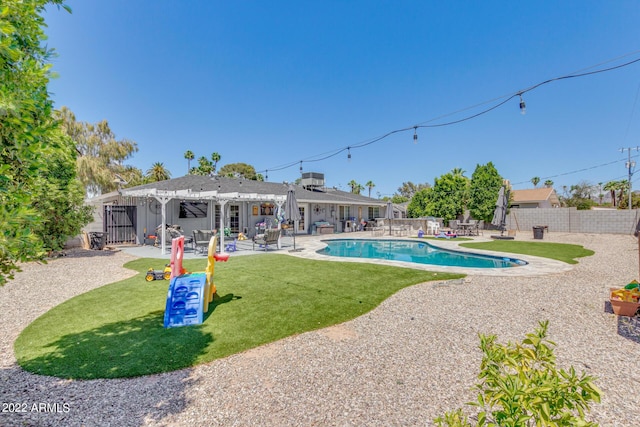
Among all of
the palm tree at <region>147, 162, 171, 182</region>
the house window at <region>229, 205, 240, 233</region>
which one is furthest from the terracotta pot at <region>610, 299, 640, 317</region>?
the palm tree at <region>147, 162, 171, 182</region>

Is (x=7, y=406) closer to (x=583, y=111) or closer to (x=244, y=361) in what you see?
(x=244, y=361)

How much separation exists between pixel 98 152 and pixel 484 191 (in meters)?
41.4

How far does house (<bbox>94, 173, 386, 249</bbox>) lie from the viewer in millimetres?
13973

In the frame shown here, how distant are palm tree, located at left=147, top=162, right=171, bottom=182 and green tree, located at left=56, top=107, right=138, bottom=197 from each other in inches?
144

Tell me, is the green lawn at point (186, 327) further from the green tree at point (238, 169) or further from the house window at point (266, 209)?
the green tree at point (238, 169)

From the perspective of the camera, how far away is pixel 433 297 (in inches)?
253

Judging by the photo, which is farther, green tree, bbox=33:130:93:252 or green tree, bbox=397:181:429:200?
green tree, bbox=397:181:429:200

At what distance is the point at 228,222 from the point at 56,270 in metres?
9.67

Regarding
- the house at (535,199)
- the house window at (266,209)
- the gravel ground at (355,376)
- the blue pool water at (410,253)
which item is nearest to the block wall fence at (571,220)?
the blue pool water at (410,253)

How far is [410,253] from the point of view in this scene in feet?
48.4

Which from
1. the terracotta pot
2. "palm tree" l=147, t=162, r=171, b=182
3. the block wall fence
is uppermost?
"palm tree" l=147, t=162, r=171, b=182

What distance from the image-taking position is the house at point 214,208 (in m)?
14.0

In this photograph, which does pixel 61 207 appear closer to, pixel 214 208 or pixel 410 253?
pixel 214 208

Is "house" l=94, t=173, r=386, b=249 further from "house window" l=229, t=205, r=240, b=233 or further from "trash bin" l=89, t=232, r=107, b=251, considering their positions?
"trash bin" l=89, t=232, r=107, b=251
